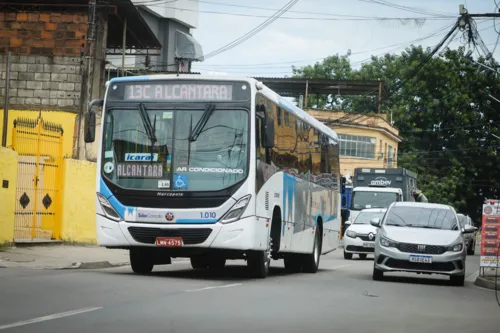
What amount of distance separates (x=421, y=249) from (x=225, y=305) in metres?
8.17

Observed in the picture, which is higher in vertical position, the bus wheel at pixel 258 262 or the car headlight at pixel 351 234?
the bus wheel at pixel 258 262

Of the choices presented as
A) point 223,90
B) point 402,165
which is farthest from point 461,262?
point 402,165

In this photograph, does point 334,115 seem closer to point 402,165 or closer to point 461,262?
point 402,165

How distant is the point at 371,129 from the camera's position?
77562mm

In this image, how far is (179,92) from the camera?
18.4 meters

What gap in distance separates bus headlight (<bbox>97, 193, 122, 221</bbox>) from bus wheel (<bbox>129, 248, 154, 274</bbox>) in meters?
1.26

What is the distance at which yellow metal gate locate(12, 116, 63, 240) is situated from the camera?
24688 mm

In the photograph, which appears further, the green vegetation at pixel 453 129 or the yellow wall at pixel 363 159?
the yellow wall at pixel 363 159

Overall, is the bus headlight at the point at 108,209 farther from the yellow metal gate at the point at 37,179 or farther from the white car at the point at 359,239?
the white car at the point at 359,239

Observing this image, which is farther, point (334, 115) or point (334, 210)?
point (334, 115)

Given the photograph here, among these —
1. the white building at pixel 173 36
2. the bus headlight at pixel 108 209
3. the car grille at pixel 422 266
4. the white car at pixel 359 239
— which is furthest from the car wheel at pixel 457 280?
the white building at pixel 173 36

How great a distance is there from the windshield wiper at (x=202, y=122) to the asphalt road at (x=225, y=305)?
2.49 metres

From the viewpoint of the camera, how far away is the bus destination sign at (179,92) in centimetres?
1831

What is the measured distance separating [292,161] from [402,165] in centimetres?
6194
